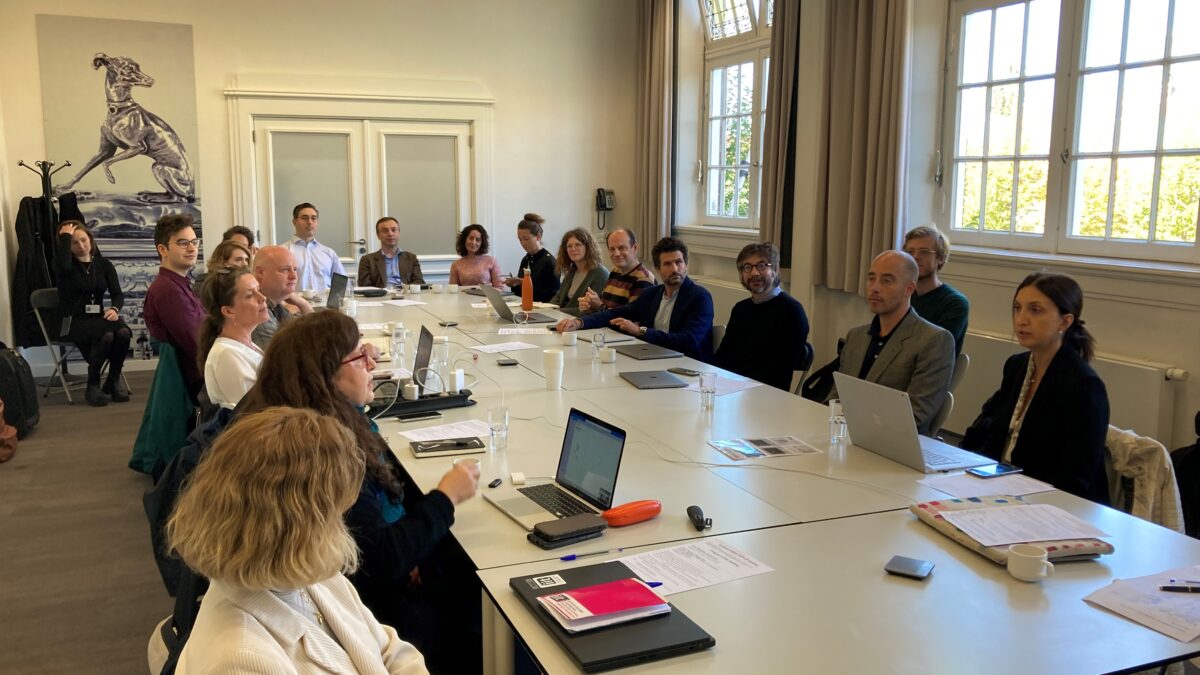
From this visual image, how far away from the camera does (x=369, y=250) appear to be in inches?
313

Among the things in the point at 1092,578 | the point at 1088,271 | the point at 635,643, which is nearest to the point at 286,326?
the point at 635,643

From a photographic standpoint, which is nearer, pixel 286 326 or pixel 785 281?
pixel 286 326

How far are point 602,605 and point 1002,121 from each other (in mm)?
4390

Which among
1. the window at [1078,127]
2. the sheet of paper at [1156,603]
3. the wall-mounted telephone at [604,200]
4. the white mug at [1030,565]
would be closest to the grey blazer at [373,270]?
the wall-mounted telephone at [604,200]

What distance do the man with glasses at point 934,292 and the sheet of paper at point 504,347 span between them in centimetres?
186

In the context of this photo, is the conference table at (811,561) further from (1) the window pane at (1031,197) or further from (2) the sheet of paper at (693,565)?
(1) the window pane at (1031,197)

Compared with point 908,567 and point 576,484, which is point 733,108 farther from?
point 908,567

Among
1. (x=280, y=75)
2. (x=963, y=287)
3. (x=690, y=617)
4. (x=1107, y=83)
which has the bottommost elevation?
(x=690, y=617)

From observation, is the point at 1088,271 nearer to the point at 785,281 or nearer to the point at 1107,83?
the point at 1107,83

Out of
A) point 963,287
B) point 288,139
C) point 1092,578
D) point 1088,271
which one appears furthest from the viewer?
point 288,139

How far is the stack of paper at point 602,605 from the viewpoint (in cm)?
158

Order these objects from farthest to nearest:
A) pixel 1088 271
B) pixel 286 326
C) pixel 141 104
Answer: pixel 141 104
pixel 1088 271
pixel 286 326

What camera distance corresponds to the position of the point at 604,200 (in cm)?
859

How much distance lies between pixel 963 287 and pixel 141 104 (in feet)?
20.3
